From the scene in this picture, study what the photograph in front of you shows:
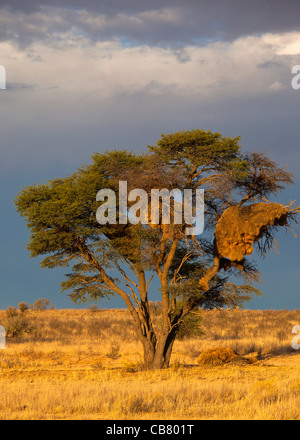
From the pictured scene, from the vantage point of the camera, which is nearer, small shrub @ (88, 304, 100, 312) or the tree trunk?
the tree trunk

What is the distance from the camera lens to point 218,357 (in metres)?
23.8

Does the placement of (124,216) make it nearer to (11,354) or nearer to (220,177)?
(220,177)

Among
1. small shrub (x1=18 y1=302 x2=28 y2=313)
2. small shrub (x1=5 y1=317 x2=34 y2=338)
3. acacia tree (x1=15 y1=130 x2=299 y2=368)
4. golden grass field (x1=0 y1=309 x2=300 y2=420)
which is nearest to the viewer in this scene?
golden grass field (x1=0 y1=309 x2=300 y2=420)

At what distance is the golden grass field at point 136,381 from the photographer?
12727 millimetres

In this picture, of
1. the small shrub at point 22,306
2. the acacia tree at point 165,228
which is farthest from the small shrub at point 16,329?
the small shrub at point 22,306

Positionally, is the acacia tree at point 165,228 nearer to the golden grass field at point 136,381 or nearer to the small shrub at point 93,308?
the golden grass field at point 136,381

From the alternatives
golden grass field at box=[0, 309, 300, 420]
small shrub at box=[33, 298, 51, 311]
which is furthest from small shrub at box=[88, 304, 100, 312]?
golden grass field at box=[0, 309, 300, 420]

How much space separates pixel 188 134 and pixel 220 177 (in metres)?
2.05

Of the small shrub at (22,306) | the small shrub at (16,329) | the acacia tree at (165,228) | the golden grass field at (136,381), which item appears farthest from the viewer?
the small shrub at (22,306)

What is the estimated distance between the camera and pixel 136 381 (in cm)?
1880

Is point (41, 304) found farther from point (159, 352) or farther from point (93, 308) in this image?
point (159, 352)

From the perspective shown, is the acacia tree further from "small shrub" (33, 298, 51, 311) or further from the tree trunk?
"small shrub" (33, 298, 51, 311)

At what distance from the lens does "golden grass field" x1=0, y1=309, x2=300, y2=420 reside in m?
12.7
